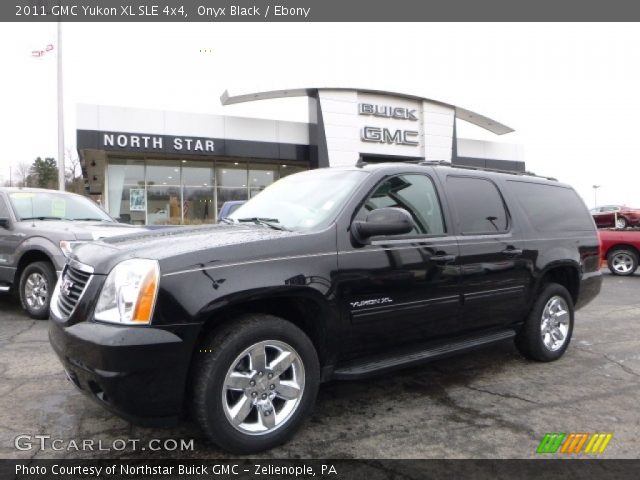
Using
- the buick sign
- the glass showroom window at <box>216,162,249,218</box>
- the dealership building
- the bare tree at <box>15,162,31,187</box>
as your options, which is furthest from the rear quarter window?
the bare tree at <box>15,162,31,187</box>

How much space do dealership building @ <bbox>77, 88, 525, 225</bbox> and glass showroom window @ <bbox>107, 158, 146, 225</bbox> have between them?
4cm

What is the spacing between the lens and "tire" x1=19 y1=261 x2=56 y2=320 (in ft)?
19.2

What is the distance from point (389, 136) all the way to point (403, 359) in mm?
19835

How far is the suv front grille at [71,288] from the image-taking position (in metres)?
2.74

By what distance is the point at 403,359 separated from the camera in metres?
3.34

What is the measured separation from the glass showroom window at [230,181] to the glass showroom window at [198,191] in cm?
34

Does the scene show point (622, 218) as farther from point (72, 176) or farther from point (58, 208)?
point (72, 176)

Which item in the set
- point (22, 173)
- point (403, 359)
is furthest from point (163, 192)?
point (22, 173)

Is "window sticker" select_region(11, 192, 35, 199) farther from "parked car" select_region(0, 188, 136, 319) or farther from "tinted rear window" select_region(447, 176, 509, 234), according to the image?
"tinted rear window" select_region(447, 176, 509, 234)

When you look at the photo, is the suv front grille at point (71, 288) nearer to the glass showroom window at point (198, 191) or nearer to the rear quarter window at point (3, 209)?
the rear quarter window at point (3, 209)


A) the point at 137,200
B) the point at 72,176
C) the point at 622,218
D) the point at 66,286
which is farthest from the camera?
the point at 72,176

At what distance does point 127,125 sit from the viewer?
1806 cm

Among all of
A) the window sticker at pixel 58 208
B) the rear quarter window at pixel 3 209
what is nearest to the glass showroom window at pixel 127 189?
the window sticker at pixel 58 208

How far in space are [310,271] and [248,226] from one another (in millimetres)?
729
